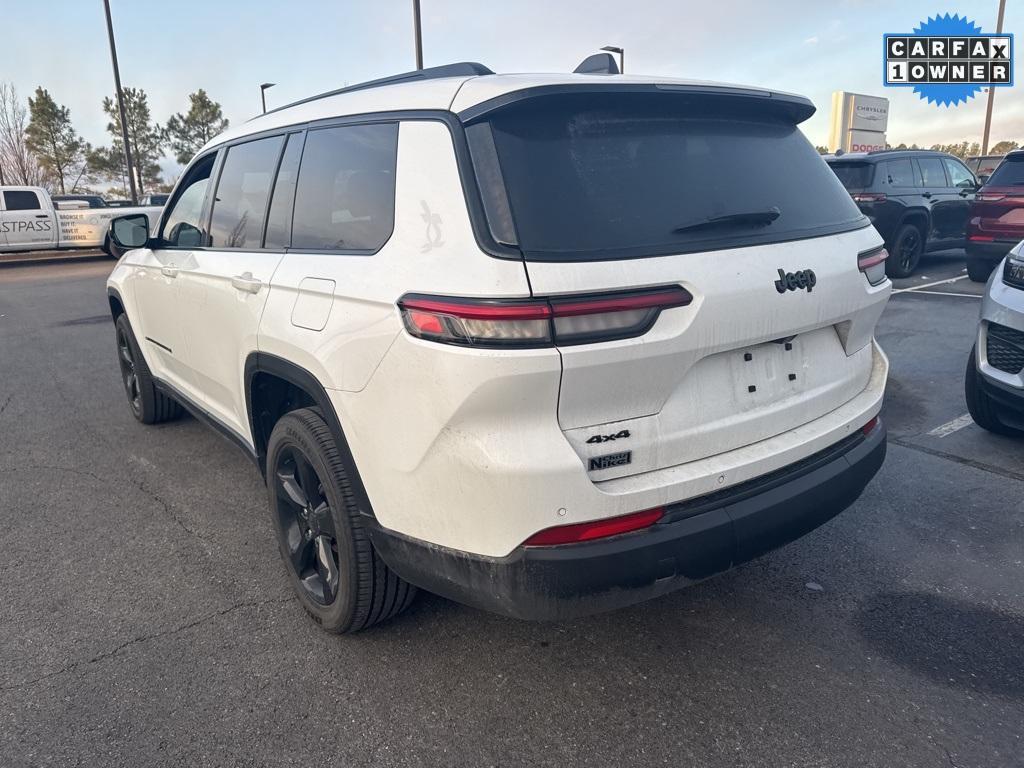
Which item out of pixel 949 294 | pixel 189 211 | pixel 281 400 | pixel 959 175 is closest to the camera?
pixel 281 400

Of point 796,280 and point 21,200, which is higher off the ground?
point 21,200

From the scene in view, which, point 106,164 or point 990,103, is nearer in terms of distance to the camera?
point 990,103

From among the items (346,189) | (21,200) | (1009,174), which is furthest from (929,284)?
(21,200)

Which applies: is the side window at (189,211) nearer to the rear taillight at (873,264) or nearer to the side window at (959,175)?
the rear taillight at (873,264)

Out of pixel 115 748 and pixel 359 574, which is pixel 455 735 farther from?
pixel 115 748

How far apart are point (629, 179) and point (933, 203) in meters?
10.9

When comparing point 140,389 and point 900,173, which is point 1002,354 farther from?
point 900,173

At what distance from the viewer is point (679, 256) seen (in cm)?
205

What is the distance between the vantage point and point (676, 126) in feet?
7.42

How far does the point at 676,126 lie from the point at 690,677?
1760mm

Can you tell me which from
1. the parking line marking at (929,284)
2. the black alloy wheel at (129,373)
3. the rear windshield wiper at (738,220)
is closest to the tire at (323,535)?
the rear windshield wiper at (738,220)

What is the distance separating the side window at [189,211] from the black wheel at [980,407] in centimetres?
431

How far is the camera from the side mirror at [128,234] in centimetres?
429

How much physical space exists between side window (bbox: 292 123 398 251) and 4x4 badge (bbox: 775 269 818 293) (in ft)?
3.81
